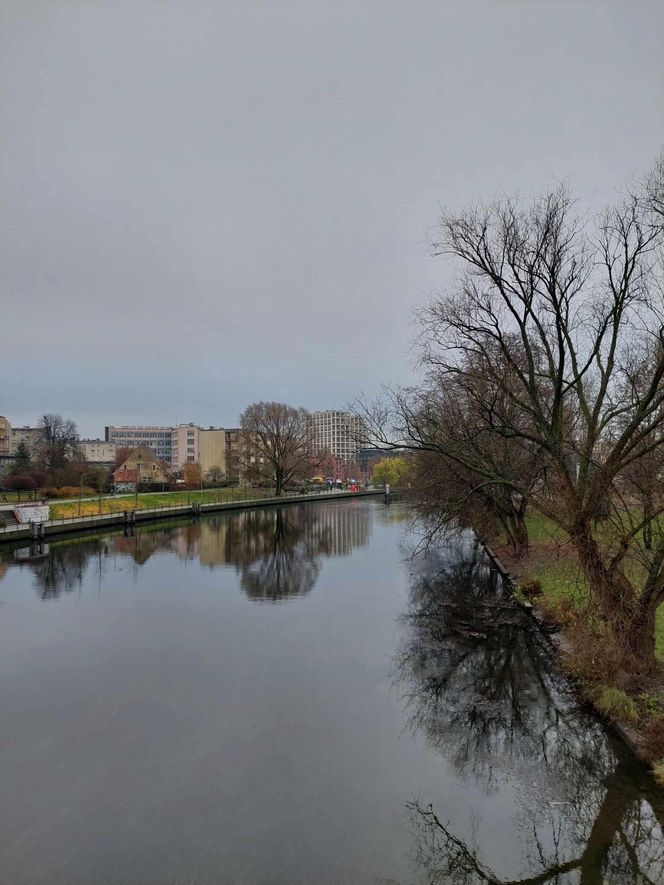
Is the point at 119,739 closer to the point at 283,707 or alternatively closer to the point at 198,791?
the point at 198,791

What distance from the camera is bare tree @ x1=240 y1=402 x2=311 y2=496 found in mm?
68062

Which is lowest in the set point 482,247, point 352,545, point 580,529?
point 352,545

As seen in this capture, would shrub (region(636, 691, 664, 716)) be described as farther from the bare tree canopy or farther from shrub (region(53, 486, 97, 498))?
the bare tree canopy

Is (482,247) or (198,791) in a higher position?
(482,247)

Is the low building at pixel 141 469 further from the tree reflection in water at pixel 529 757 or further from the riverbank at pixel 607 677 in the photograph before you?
the riverbank at pixel 607 677

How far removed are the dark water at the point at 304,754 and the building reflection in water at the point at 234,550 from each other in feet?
14.6

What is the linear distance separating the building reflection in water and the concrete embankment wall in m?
1.99

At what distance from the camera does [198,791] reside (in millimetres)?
7191

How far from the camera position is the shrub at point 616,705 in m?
8.06

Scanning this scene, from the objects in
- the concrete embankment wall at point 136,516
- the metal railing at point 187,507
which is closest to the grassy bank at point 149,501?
the metal railing at point 187,507

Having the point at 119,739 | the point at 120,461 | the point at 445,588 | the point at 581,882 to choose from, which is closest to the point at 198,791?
the point at 119,739

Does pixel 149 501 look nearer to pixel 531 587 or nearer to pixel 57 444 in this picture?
pixel 57 444

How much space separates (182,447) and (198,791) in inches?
4530

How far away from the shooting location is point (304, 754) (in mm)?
8141
